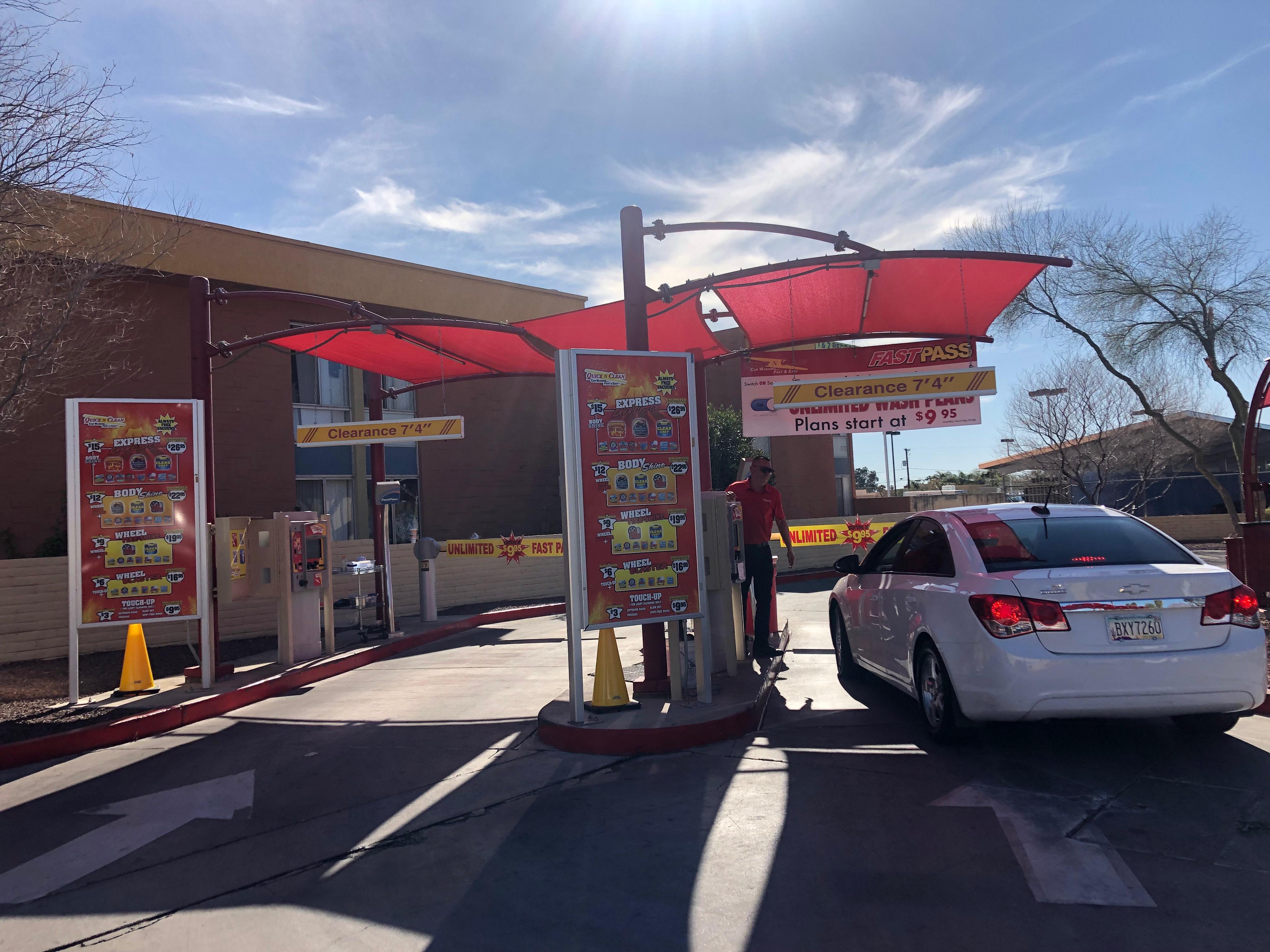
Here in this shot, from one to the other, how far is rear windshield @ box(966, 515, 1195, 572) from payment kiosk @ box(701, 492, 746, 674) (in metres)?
2.21

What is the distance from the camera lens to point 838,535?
54.4 feet

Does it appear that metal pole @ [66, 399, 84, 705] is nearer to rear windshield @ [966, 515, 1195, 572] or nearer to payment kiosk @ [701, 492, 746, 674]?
payment kiosk @ [701, 492, 746, 674]

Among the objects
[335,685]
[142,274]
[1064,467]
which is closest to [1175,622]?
[335,685]

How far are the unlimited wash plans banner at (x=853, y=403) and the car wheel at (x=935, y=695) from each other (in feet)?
14.9

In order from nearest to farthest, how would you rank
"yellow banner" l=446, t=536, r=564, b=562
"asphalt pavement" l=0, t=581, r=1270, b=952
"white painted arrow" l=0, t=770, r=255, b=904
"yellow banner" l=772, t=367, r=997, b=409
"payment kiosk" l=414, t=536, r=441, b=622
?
"asphalt pavement" l=0, t=581, r=1270, b=952 < "white painted arrow" l=0, t=770, r=255, b=904 < "yellow banner" l=772, t=367, r=997, b=409 < "payment kiosk" l=414, t=536, r=441, b=622 < "yellow banner" l=446, t=536, r=564, b=562

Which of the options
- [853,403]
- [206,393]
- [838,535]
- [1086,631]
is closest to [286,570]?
[206,393]

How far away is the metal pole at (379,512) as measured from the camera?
12.9 meters

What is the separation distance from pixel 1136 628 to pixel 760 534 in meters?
4.12

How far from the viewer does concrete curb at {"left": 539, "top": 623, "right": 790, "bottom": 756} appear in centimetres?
602

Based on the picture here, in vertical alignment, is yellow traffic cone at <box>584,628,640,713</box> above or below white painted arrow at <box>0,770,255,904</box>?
above

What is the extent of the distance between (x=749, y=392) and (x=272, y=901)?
7.58 metres

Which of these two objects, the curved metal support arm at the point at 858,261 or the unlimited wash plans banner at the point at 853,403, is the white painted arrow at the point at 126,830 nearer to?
the curved metal support arm at the point at 858,261

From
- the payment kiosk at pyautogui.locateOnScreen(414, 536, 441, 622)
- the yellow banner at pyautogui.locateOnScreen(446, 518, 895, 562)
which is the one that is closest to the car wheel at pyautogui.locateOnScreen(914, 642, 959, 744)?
the payment kiosk at pyautogui.locateOnScreen(414, 536, 441, 622)

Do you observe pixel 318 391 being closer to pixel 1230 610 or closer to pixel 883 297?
pixel 883 297
